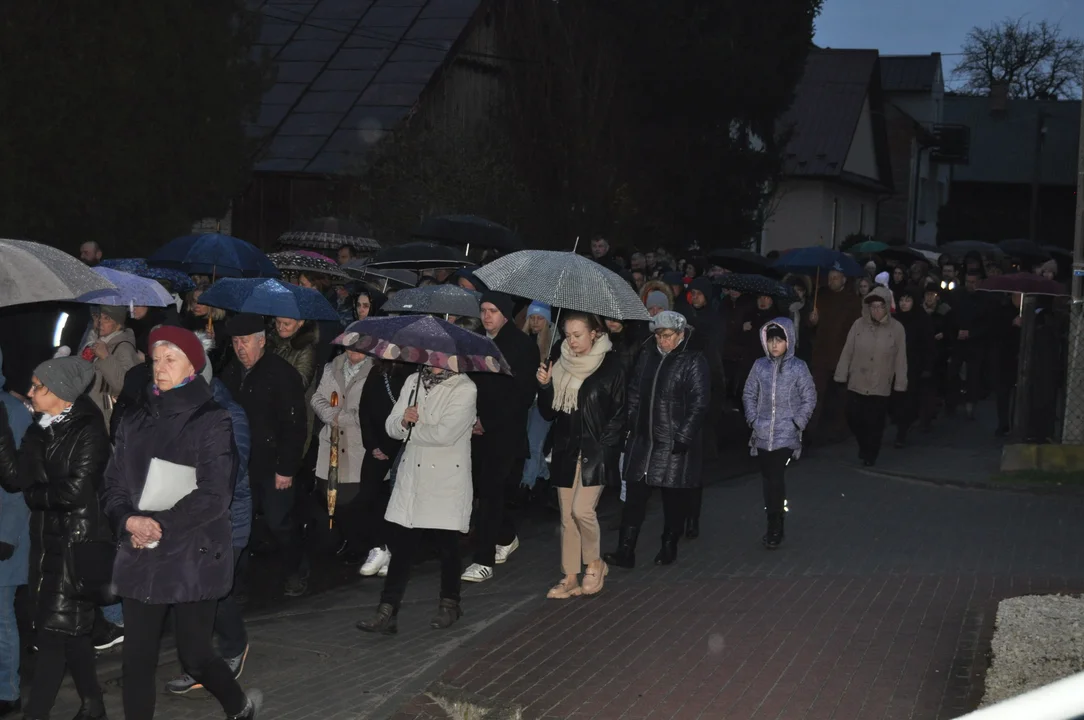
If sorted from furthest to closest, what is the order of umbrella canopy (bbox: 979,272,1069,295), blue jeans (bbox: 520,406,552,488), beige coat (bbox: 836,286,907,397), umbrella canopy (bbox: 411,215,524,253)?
umbrella canopy (bbox: 979,272,1069,295) → beige coat (bbox: 836,286,907,397) → umbrella canopy (bbox: 411,215,524,253) → blue jeans (bbox: 520,406,552,488)

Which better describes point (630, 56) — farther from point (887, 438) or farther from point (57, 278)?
point (57, 278)

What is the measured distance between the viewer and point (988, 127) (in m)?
76.4

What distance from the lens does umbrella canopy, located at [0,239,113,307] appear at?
7535mm

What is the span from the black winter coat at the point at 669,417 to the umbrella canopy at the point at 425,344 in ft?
6.65

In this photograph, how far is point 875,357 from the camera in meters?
15.1

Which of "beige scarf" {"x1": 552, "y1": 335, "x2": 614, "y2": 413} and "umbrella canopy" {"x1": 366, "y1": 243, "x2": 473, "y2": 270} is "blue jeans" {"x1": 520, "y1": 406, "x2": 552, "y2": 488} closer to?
"umbrella canopy" {"x1": 366, "y1": 243, "x2": 473, "y2": 270}

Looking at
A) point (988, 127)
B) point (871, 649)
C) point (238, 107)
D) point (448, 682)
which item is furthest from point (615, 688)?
point (988, 127)

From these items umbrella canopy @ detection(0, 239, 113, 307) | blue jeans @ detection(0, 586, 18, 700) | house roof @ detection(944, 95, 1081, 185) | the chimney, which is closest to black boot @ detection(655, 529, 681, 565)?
umbrella canopy @ detection(0, 239, 113, 307)

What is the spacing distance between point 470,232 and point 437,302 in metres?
4.67

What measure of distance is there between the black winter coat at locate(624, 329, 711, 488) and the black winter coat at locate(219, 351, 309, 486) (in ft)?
8.14

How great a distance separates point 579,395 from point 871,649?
7.97 ft

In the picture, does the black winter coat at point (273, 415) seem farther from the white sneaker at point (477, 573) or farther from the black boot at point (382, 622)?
the white sneaker at point (477, 573)

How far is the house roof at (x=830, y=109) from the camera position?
45.6 meters

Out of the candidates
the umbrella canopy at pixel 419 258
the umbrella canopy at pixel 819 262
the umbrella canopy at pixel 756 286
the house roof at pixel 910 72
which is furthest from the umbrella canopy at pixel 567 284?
the house roof at pixel 910 72
